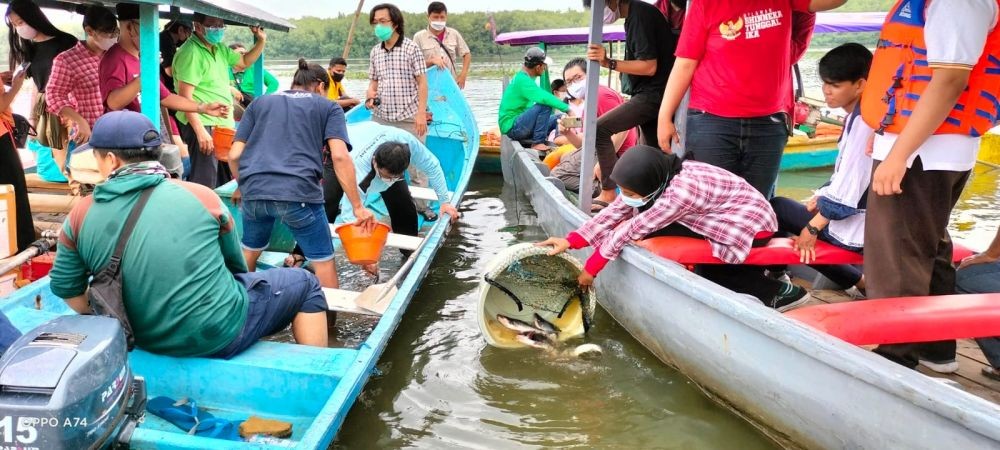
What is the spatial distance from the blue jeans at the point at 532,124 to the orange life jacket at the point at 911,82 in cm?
567

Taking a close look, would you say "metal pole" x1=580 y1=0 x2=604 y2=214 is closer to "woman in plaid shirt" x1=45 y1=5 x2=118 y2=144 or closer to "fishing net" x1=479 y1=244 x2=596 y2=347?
"fishing net" x1=479 y1=244 x2=596 y2=347

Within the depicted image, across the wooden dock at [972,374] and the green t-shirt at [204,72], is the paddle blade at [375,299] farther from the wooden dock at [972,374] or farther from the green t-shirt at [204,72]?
the green t-shirt at [204,72]

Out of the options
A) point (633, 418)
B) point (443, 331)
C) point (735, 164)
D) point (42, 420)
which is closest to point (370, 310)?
point (443, 331)

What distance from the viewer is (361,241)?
4.46m

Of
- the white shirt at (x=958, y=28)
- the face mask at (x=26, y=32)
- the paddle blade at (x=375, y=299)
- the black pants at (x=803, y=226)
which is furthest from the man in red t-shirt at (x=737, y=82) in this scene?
the face mask at (x=26, y=32)

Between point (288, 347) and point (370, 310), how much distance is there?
0.63 meters

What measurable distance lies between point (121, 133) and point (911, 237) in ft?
10.1

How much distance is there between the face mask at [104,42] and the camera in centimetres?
497

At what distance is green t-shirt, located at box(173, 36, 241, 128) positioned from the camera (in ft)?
18.5

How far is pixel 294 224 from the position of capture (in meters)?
4.01

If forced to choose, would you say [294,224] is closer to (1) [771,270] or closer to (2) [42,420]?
(2) [42,420]

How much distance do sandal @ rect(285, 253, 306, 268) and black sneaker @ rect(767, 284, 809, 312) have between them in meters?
3.05

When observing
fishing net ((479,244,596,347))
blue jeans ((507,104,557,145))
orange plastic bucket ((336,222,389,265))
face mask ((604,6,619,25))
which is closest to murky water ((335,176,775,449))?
fishing net ((479,244,596,347))

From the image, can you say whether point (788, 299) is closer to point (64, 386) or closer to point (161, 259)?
point (161, 259)
